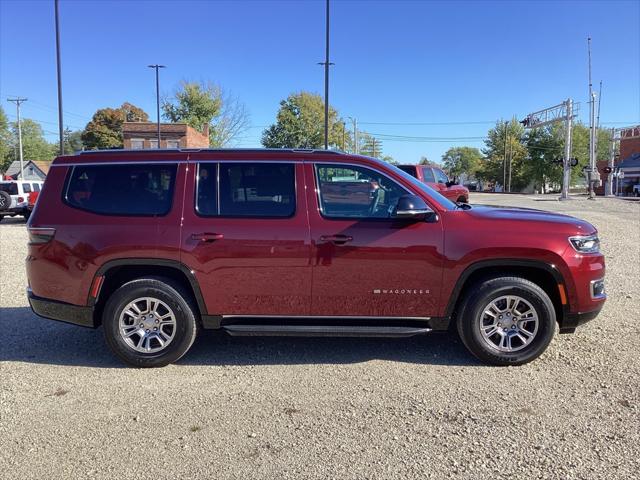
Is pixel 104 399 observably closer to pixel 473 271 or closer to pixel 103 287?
pixel 103 287

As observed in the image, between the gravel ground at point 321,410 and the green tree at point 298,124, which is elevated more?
the green tree at point 298,124

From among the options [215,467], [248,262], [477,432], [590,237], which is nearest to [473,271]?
[590,237]

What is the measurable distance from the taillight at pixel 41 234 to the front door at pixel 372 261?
2310mm

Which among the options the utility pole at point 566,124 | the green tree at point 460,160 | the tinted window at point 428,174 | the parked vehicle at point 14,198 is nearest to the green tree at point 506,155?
the utility pole at point 566,124

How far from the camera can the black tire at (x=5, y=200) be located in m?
20.1

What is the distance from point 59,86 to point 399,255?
21922 mm

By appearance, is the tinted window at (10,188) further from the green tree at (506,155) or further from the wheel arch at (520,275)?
the green tree at (506,155)

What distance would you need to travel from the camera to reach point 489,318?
4.35m

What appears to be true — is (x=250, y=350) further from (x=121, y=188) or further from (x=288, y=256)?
(x=121, y=188)

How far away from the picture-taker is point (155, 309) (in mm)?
4414

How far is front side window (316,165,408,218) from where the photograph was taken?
436 cm

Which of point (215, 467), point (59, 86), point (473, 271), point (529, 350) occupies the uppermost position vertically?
point (59, 86)

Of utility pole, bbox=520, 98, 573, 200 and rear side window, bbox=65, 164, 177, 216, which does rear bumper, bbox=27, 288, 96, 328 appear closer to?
rear side window, bbox=65, 164, 177, 216

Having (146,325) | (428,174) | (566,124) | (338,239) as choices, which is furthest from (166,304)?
(566,124)
